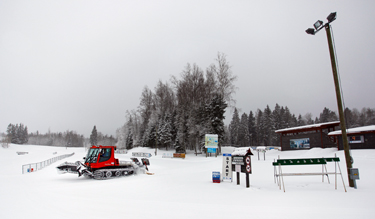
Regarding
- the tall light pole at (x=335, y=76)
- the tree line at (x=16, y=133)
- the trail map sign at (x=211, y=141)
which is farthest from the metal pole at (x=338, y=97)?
the tree line at (x=16, y=133)

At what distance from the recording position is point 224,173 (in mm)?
11719

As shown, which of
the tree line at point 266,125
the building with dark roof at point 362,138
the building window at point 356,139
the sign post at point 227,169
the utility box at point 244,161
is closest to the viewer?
the utility box at point 244,161

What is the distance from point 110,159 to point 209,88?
95.8ft

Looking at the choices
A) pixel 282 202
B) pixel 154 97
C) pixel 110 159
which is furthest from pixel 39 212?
pixel 154 97

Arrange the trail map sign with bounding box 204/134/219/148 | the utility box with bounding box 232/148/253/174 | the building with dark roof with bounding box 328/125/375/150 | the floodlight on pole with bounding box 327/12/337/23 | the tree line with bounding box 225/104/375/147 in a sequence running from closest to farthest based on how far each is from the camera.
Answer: the floodlight on pole with bounding box 327/12/337/23, the utility box with bounding box 232/148/253/174, the building with dark roof with bounding box 328/125/375/150, the trail map sign with bounding box 204/134/219/148, the tree line with bounding box 225/104/375/147

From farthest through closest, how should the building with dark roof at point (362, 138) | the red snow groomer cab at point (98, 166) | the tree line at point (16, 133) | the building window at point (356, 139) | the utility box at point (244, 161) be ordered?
the tree line at point (16, 133) → the building window at point (356, 139) → the building with dark roof at point (362, 138) → the red snow groomer cab at point (98, 166) → the utility box at point (244, 161)

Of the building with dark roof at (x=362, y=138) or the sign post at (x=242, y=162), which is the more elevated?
the building with dark roof at (x=362, y=138)

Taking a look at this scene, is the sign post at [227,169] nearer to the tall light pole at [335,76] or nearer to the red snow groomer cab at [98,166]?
the tall light pole at [335,76]

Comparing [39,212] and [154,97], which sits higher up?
[154,97]

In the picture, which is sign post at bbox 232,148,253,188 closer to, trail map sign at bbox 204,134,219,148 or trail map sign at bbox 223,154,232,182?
trail map sign at bbox 223,154,232,182

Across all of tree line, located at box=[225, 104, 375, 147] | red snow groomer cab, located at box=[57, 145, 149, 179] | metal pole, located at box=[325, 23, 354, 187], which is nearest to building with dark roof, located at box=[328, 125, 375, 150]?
metal pole, located at box=[325, 23, 354, 187]

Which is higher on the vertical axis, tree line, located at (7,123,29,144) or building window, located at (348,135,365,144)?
tree line, located at (7,123,29,144)

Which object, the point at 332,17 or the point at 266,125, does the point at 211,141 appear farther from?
the point at 266,125

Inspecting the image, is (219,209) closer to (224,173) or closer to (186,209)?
(186,209)
